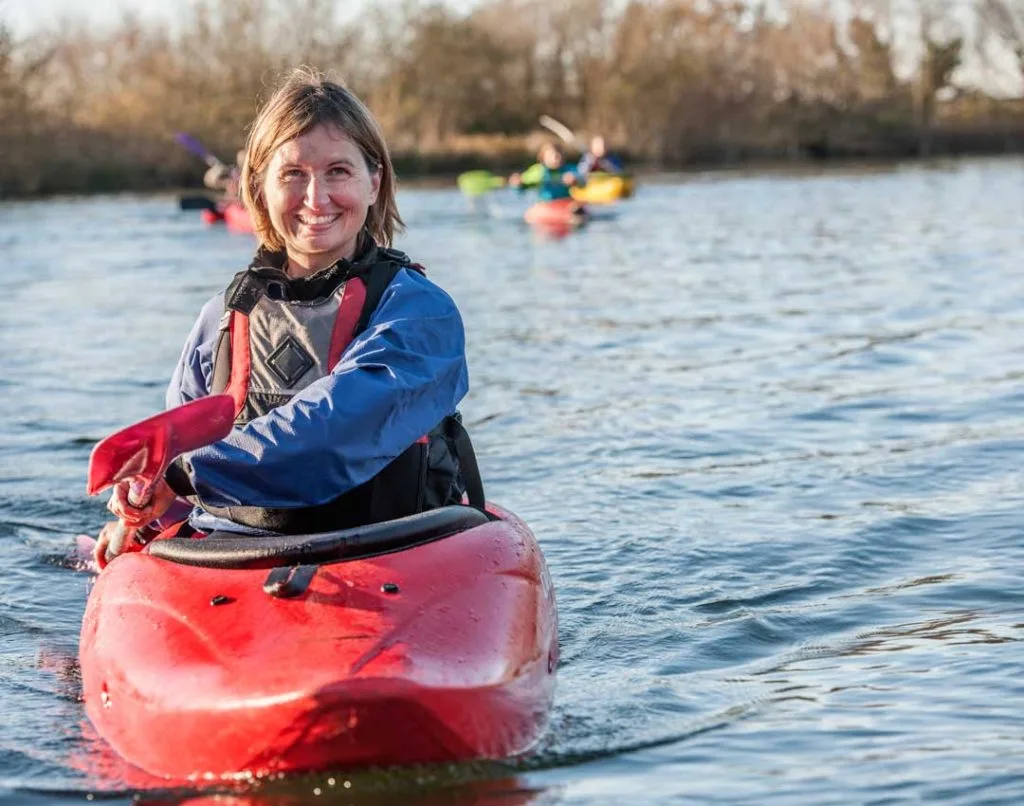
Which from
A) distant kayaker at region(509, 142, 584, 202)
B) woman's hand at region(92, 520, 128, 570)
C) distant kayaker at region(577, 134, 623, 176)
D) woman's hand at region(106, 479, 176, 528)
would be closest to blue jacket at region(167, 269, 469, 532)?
woman's hand at region(106, 479, 176, 528)

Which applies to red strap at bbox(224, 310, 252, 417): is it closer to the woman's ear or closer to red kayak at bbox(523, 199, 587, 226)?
the woman's ear

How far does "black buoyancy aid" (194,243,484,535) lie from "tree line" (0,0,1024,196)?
30.1 m

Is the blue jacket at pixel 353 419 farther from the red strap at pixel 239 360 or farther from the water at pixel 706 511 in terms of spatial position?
the water at pixel 706 511

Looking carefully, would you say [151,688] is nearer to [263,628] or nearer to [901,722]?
[263,628]

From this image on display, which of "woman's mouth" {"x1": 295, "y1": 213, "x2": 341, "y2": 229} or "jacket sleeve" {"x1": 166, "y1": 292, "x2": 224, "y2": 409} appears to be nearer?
"woman's mouth" {"x1": 295, "y1": 213, "x2": 341, "y2": 229}

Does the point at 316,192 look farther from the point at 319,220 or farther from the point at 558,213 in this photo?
the point at 558,213

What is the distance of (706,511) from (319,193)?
9.74ft

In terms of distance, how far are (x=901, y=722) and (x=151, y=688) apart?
5.71ft

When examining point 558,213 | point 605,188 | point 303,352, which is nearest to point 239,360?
point 303,352

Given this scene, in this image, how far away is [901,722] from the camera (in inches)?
156

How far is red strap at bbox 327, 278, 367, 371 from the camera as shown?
153 inches

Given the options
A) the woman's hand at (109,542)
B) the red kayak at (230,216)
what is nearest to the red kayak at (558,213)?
the red kayak at (230,216)

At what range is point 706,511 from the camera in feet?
21.4

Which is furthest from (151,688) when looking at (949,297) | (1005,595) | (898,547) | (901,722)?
(949,297)
